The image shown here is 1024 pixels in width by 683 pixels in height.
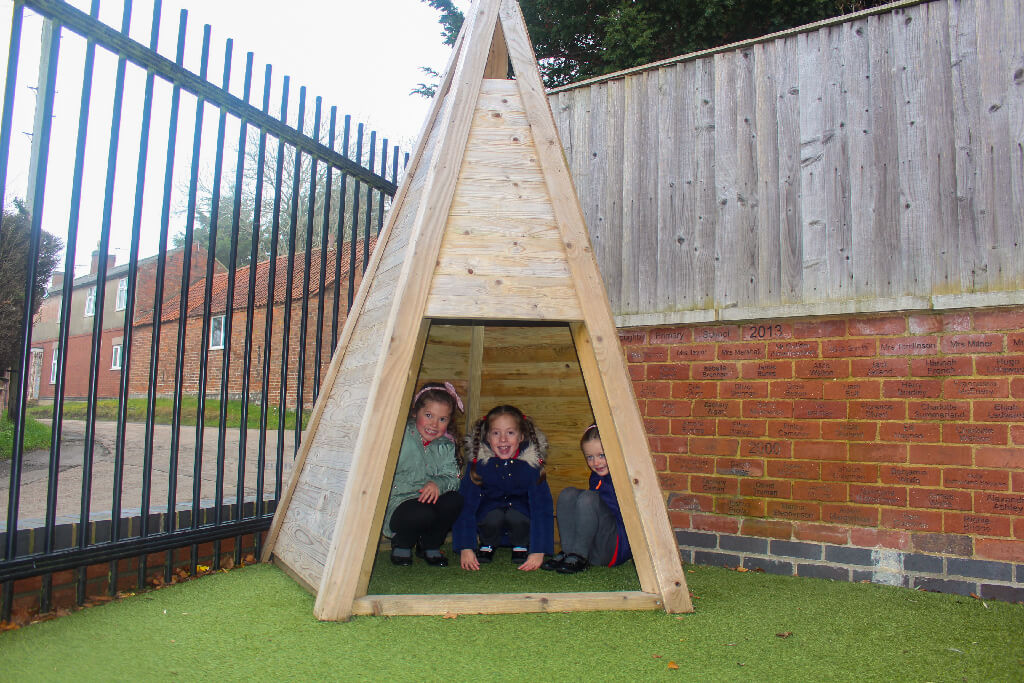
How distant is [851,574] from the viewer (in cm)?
347

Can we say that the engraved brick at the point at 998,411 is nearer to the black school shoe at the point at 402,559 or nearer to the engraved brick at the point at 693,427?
the engraved brick at the point at 693,427

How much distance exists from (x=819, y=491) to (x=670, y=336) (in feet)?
3.75

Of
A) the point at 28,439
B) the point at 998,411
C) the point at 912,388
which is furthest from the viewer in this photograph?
the point at 28,439

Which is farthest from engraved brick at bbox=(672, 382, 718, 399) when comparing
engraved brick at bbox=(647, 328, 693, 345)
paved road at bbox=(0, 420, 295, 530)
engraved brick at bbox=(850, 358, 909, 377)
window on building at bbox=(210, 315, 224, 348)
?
window on building at bbox=(210, 315, 224, 348)

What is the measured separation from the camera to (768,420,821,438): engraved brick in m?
3.62

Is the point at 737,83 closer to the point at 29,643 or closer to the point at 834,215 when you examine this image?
the point at 834,215

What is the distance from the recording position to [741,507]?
3797 mm

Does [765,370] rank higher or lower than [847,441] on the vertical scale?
higher

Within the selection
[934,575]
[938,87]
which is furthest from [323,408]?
[938,87]

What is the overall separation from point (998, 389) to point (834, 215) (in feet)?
3.65

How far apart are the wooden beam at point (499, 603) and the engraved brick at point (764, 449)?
1234 mm

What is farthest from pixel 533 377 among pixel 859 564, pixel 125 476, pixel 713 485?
pixel 125 476

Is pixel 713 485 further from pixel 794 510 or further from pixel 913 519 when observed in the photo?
pixel 913 519

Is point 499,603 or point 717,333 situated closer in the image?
point 499,603
